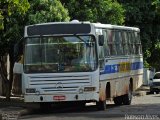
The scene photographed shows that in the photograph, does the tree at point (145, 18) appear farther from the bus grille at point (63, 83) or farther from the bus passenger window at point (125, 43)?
the bus grille at point (63, 83)

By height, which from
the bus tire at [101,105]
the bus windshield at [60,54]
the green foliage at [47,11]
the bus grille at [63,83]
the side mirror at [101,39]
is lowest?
the bus tire at [101,105]

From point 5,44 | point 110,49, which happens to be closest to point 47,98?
point 110,49

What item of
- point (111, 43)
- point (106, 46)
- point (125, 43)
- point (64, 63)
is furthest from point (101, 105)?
point (125, 43)

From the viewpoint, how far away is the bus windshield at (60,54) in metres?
20.4

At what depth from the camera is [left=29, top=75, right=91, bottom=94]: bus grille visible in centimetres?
2023

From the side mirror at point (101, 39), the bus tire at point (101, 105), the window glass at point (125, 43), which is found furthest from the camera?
the window glass at point (125, 43)

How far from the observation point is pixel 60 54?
20.6 meters

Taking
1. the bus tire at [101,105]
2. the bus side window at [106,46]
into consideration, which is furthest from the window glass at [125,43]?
the bus tire at [101,105]

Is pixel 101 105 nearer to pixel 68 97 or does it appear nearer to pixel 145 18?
pixel 68 97

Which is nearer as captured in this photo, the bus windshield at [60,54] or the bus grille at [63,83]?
Answer: the bus grille at [63,83]

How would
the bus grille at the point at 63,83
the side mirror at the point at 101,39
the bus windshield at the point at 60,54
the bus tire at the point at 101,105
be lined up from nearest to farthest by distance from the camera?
the bus grille at the point at 63,83 < the bus windshield at the point at 60,54 < the side mirror at the point at 101,39 < the bus tire at the point at 101,105

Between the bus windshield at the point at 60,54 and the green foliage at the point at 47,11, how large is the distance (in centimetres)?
407

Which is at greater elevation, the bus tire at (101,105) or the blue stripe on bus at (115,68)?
the blue stripe on bus at (115,68)

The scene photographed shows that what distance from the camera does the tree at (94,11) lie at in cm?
2802
